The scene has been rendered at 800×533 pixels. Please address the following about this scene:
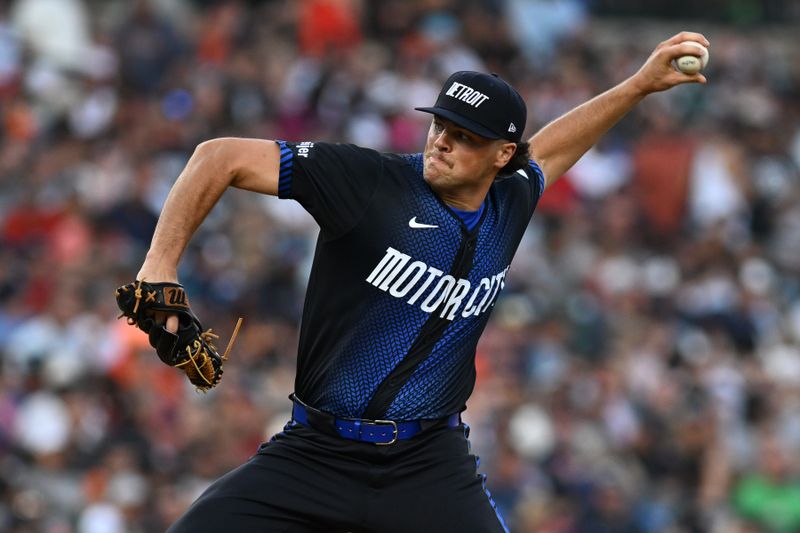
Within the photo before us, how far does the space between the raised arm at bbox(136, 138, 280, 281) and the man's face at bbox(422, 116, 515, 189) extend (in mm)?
723

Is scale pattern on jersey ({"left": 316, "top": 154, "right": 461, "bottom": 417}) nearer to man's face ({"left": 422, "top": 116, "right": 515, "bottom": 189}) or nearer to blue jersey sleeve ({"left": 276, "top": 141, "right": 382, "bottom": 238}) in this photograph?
man's face ({"left": 422, "top": 116, "right": 515, "bottom": 189})

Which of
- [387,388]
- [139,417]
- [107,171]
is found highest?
[107,171]

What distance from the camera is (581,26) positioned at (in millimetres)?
18094

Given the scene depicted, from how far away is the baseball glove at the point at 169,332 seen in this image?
5441 millimetres

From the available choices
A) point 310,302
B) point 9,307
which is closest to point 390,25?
point 9,307

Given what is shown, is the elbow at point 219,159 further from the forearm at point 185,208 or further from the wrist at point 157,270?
the wrist at point 157,270

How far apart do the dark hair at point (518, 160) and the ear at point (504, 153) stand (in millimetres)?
85

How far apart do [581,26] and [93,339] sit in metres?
8.25

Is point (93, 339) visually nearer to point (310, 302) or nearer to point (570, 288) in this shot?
point (570, 288)

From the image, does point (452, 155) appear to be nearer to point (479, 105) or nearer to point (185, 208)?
point (479, 105)

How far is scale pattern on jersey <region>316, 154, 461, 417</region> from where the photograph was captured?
236 inches

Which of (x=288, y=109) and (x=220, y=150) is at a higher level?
(x=288, y=109)

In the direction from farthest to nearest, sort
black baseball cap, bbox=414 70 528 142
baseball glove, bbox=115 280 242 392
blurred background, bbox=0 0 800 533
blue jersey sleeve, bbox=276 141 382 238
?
blurred background, bbox=0 0 800 533 < black baseball cap, bbox=414 70 528 142 < blue jersey sleeve, bbox=276 141 382 238 < baseball glove, bbox=115 280 242 392

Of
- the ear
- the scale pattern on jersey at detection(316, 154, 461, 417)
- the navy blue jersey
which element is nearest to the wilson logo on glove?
the navy blue jersey
